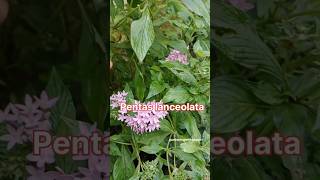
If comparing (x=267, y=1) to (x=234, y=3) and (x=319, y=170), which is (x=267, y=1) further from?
(x=319, y=170)

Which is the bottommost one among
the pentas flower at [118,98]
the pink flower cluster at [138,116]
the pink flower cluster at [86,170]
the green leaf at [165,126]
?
the pink flower cluster at [86,170]

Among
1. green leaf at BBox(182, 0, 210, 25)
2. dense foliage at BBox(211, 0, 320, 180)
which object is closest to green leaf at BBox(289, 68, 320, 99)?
dense foliage at BBox(211, 0, 320, 180)

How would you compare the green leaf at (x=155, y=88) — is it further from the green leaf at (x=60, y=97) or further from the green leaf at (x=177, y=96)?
the green leaf at (x=60, y=97)

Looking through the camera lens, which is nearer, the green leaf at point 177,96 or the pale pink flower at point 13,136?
the green leaf at point 177,96

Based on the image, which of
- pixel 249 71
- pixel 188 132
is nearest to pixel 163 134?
pixel 188 132

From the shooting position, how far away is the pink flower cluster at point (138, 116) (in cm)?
174

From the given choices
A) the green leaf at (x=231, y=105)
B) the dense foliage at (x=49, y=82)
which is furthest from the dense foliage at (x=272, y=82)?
the dense foliage at (x=49, y=82)

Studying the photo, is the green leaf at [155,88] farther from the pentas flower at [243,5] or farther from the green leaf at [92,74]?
the pentas flower at [243,5]

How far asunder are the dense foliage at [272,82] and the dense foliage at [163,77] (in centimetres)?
8

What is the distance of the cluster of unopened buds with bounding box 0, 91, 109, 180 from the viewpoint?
1.82m

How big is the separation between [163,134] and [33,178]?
1.68ft

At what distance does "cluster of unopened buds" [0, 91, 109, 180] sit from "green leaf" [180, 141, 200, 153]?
326 mm

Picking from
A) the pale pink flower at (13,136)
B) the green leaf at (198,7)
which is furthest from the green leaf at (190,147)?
the pale pink flower at (13,136)

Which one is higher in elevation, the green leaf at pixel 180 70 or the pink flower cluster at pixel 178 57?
the pink flower cluster at pixel 178 57
